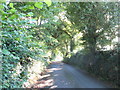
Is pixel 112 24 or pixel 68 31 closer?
pixel 112 24

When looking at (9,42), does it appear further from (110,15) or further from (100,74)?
(100,74)

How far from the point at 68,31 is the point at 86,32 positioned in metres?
8.44

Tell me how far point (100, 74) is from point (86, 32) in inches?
130

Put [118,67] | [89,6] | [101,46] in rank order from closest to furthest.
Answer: [118,67]
[89,6]
[101,46]

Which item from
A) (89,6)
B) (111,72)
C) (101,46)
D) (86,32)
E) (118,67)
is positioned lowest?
(111,72)

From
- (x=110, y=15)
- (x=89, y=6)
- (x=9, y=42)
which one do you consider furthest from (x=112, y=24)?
(x=9, y=42)

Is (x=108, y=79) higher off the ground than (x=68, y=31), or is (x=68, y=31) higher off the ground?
(x=68, y=31)

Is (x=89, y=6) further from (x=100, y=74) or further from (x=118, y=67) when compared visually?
(x=100, y=74)

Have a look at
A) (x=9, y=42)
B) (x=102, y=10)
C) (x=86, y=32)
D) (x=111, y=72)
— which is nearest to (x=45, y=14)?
(x=9, y=42)

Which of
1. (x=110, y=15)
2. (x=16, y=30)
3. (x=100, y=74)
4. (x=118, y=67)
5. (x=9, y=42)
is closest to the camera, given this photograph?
(x=16, y=30)

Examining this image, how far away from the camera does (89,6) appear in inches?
255

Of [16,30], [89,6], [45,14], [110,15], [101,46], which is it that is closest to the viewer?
[16,30]

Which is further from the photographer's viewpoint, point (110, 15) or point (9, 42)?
point (110, 15)

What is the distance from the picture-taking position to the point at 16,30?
6.95 ft
